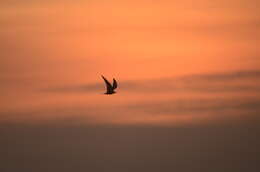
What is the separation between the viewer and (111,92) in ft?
374
